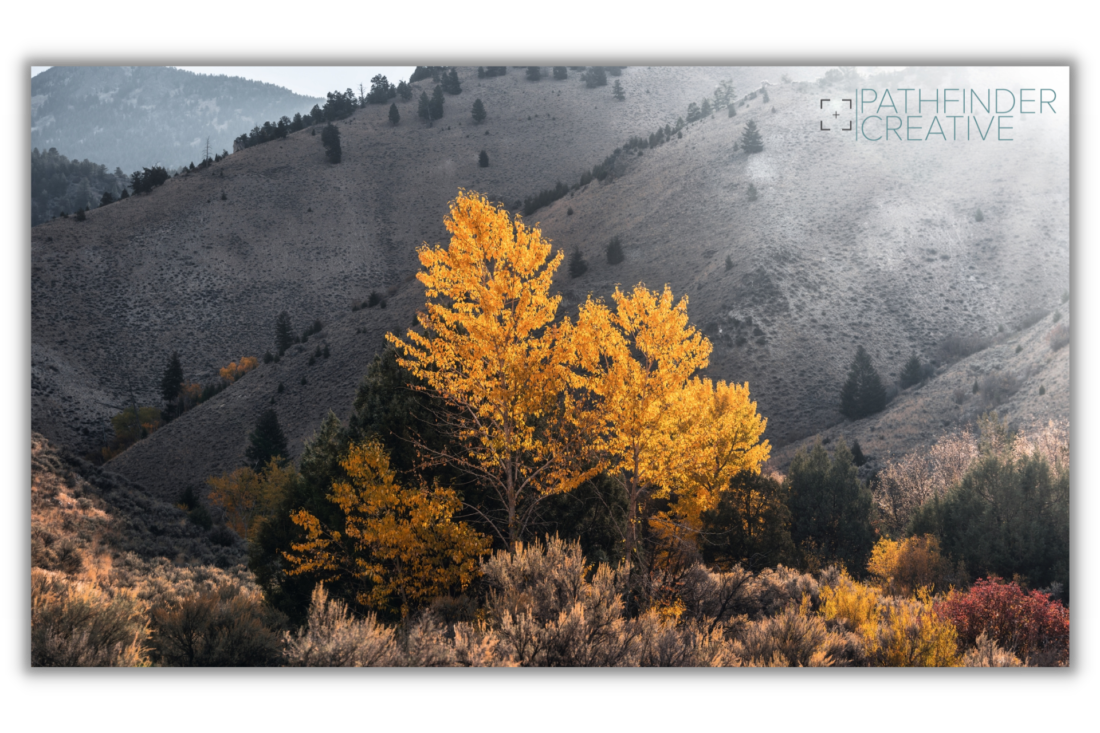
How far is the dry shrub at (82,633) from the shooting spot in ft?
21.8

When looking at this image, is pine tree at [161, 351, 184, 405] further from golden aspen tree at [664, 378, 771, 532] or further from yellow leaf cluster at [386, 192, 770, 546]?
yellow leaf cluster at [386, 192, 770, 546]

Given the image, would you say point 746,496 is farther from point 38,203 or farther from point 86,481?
point 38,203

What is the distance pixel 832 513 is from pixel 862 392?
21033 mm

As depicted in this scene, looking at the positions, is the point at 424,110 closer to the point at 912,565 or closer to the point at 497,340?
the point at 912,565

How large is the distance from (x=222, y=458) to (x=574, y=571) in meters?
53.8

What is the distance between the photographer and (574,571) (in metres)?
8.20

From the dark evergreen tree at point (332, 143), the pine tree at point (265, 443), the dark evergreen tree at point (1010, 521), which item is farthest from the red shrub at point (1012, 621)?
the dark evergreen tree at point (332, 143)

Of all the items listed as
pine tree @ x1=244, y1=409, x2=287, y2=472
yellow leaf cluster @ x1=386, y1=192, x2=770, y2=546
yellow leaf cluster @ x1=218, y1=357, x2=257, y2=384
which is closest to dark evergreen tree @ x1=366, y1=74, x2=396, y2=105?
yellow leaf cluster @ x1=218, y1=357, x2=257, y2=384

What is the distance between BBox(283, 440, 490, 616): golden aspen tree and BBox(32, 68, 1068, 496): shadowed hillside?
119 feet

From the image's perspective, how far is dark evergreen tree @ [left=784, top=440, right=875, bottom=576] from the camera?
1051 inches

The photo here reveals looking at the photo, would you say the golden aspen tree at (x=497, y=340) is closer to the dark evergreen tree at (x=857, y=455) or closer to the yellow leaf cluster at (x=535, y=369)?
the yellow leaf cluster at (x=535, y=369)

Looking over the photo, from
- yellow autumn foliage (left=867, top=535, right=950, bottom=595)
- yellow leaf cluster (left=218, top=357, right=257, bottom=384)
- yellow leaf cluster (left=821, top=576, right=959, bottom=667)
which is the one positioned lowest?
yellow autumn foliage (left=867, top=535, right=950, bottom=595)

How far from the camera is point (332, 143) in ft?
338
